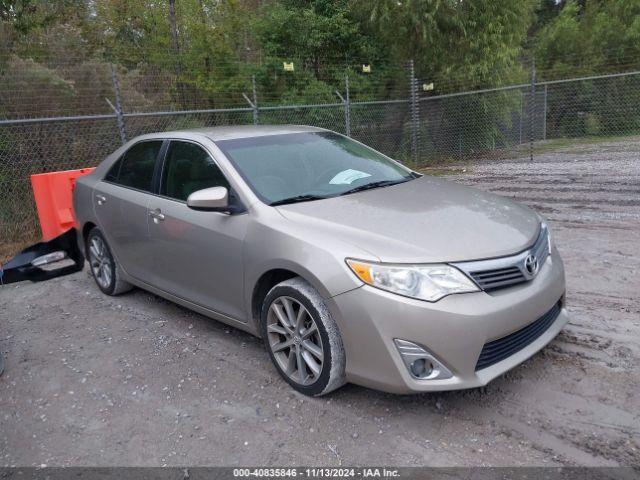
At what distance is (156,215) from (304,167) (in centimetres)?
120

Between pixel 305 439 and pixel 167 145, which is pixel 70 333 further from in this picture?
pixel 305 439

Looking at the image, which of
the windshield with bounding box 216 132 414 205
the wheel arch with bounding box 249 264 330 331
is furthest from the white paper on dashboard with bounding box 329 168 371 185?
the wheel arch with bounding box 249 264 330 331

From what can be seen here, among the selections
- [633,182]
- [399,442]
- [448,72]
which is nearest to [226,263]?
[399,442]

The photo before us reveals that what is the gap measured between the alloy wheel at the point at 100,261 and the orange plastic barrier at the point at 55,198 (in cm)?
160

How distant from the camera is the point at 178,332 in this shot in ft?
14.4

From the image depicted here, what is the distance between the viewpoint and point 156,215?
4234mm

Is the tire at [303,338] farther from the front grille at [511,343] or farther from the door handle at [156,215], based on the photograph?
A: the door handle at [156,215]

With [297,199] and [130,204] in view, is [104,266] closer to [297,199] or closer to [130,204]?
[130,204]

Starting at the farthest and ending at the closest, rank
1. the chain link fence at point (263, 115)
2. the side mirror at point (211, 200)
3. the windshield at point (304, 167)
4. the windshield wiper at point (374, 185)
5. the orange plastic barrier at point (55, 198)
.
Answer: the chain link fence at point (263, 115)
the orange plastic barrier at point (55, 198)
the windshield wiper at point (374, 185)
the windshield at point (304, 167)
the side mirror at point (211, 200)

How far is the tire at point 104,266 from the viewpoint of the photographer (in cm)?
507

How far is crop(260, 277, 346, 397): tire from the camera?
9.93 ft

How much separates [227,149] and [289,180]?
0.53 meters

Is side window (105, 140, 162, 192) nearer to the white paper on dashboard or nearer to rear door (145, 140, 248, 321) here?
rear door (145, 140, 248, 321)

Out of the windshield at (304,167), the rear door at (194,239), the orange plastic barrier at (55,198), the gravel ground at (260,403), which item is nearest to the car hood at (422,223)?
the windshield at (304,167)
